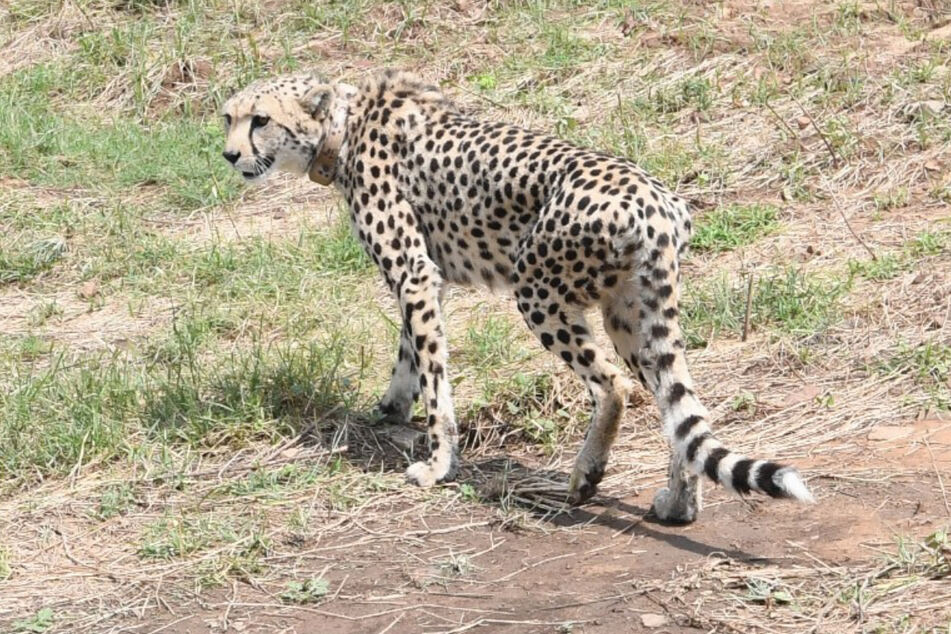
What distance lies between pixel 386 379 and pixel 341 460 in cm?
83

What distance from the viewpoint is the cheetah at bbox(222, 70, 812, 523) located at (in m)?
5.00

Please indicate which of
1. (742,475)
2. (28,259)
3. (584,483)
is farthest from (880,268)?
(28,259)

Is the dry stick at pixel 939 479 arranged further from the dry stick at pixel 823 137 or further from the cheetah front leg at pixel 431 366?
the dry stick at pixel 823 137

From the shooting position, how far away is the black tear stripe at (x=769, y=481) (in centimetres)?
448

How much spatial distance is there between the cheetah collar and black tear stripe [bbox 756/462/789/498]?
2.36m

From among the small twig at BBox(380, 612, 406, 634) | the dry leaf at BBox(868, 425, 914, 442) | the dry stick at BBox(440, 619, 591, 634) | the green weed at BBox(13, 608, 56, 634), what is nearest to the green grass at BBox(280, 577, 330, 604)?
the small twig at BBox(380, 612, 406, 634)

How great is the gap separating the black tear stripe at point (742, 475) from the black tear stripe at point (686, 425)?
29cm

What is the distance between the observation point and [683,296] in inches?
275

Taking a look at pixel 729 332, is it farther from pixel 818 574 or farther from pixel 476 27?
pixel 476 27

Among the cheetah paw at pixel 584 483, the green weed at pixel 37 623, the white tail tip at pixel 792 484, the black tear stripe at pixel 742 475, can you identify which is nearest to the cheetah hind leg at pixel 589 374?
the cheetah paw at pixel 584 483

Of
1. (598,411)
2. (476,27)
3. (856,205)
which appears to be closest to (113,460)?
(598,411)

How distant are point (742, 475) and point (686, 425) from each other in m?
0.36

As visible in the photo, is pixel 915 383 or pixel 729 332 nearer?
pixel 915 383

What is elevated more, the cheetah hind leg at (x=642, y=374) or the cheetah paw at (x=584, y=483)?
the cheetah hind leg at (x=642, y=374)
